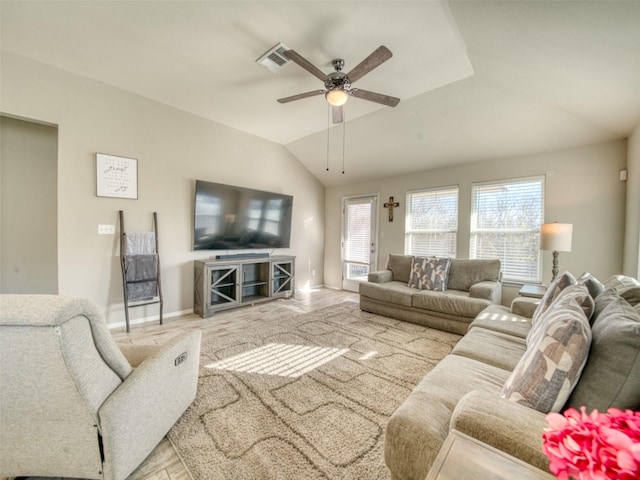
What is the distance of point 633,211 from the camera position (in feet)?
8.91

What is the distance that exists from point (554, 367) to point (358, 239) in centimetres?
468

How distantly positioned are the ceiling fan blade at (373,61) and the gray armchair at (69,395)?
2.34m

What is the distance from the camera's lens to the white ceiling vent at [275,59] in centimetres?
240

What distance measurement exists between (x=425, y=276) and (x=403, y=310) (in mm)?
608

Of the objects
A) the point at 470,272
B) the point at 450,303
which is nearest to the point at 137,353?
the point at 450,303

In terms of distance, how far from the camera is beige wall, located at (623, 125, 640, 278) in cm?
260

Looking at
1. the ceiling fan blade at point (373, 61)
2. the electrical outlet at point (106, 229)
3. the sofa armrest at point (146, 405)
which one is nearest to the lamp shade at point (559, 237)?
the ceiling fan blade at point (373, 61)

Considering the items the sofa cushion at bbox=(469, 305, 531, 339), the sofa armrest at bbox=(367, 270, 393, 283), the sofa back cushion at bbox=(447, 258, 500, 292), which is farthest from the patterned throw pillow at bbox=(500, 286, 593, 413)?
the sofa armrest at bbox=(367, 270, 393, 283)

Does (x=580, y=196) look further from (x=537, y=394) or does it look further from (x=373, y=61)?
(x=537, y=394)

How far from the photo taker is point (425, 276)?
371cm

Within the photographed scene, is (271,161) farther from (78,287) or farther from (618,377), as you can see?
(618,377)

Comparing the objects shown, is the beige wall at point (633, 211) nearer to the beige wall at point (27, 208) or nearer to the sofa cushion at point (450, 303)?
the sofa cushion at point (450, 303)

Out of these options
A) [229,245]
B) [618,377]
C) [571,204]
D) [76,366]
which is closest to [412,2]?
[618,377]

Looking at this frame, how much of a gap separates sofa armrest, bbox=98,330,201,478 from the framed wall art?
258 centimetres
